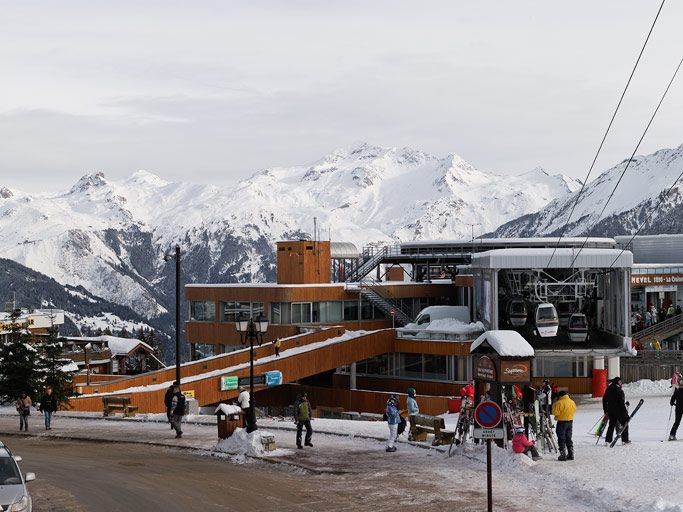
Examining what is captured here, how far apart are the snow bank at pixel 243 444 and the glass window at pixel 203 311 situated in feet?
135

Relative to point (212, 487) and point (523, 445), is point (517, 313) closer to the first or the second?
point (523, 445)

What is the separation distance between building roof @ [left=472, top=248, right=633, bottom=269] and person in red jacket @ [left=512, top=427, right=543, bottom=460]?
31.6 metres

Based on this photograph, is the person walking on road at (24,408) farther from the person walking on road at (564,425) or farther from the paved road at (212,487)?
the person walking on road at (564,425)

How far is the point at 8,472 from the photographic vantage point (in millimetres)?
20141

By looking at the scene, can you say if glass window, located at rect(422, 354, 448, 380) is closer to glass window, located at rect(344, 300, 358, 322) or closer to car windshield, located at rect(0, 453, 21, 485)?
glass window, located at rect(344, 300, 358, 322)

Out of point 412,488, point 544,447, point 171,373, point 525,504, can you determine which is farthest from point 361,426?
point 171,373

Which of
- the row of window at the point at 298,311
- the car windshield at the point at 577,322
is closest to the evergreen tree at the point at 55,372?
the row of window at the point at 298,311

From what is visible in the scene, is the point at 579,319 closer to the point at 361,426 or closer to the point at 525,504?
the point at 361,426

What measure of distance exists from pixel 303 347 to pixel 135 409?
2272 cm

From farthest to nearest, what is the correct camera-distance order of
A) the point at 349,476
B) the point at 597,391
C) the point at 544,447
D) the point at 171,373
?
the point at 597,391 < the point at 171,373 < the point at 544,447 < the point at 349,476

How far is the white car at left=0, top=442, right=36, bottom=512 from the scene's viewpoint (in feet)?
61.7

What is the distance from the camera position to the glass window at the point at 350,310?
71.7 metres

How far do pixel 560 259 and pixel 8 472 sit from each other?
Result: 42102 mm

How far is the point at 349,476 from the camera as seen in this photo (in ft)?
83.7
